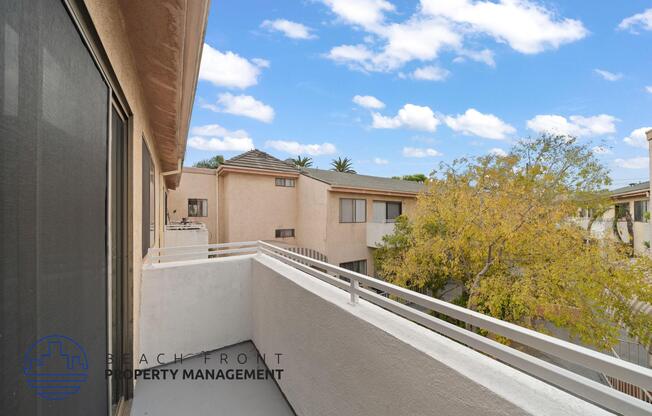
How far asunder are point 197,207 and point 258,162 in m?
3.64

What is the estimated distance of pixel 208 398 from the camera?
3.52 m

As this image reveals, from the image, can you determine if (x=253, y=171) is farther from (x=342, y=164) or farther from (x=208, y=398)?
(x=342, y=164)

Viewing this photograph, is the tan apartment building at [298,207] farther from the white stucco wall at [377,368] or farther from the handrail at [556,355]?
the handrail at [556,355]

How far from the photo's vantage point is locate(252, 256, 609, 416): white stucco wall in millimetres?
1284

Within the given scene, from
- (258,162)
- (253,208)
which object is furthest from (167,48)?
(258,162)

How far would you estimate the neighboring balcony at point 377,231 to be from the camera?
11.8 m

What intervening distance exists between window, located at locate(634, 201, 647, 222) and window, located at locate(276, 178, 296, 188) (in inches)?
654

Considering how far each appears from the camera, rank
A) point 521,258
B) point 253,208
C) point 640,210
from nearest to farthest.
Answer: point 521,258 → point 253,208 → point 640,210

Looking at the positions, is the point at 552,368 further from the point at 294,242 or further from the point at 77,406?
the point at 294,242

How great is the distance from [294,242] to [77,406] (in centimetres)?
1253

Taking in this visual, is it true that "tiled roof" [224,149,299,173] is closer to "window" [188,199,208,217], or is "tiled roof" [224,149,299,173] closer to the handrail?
"window" [188,199,208,217]

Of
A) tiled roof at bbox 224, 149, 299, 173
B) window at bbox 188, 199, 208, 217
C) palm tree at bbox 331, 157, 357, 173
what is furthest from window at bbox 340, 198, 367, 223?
palm tree at bbox 331, 157, 357, 173

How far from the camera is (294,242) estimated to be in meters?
13.8

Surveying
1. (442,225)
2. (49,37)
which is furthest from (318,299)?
(442,225)
